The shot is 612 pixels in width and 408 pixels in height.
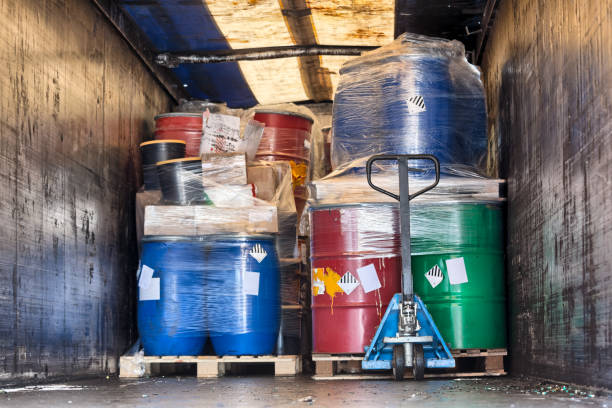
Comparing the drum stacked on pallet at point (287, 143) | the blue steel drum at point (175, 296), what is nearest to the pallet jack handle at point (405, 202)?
the blue steel drum at point (175, 296)

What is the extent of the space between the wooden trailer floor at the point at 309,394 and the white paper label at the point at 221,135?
2144 mm

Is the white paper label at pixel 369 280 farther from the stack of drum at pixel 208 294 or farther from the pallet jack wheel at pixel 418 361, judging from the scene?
the stack of drum at pixel 208 294

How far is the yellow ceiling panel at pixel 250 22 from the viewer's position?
6031 mm

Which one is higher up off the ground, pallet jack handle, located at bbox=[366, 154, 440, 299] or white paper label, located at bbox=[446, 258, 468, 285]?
pallet jack handle, located at bbox=[366, 154, 440, 299]

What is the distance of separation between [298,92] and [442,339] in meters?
4.50

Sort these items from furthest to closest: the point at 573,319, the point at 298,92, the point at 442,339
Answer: the point at 298,92, the point at 442,339, the point at 573,319

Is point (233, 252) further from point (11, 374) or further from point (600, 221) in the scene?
point (600, 221)

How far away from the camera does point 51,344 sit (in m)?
4.72

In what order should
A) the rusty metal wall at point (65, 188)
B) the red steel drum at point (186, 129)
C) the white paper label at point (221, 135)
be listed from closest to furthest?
the rusty metal wall at point (65, 188)
the white paper label at point (221, 135)
the red steel drum at point (186, 129)

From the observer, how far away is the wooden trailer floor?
3.14 meters

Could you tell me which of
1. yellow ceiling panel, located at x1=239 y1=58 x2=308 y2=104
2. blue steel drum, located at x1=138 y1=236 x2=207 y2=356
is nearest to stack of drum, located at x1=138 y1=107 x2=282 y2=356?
blue steel drum, located at x1=138 y1=236 x2=207 y2=356

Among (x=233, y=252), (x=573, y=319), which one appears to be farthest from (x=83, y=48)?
(x=573, y=319)

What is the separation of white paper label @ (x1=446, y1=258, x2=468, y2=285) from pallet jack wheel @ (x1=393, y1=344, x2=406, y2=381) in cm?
61

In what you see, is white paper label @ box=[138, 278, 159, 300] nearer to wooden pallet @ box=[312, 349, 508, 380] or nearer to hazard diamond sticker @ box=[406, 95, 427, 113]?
wooden pallet @ box=[312, 349, 508, 380]
